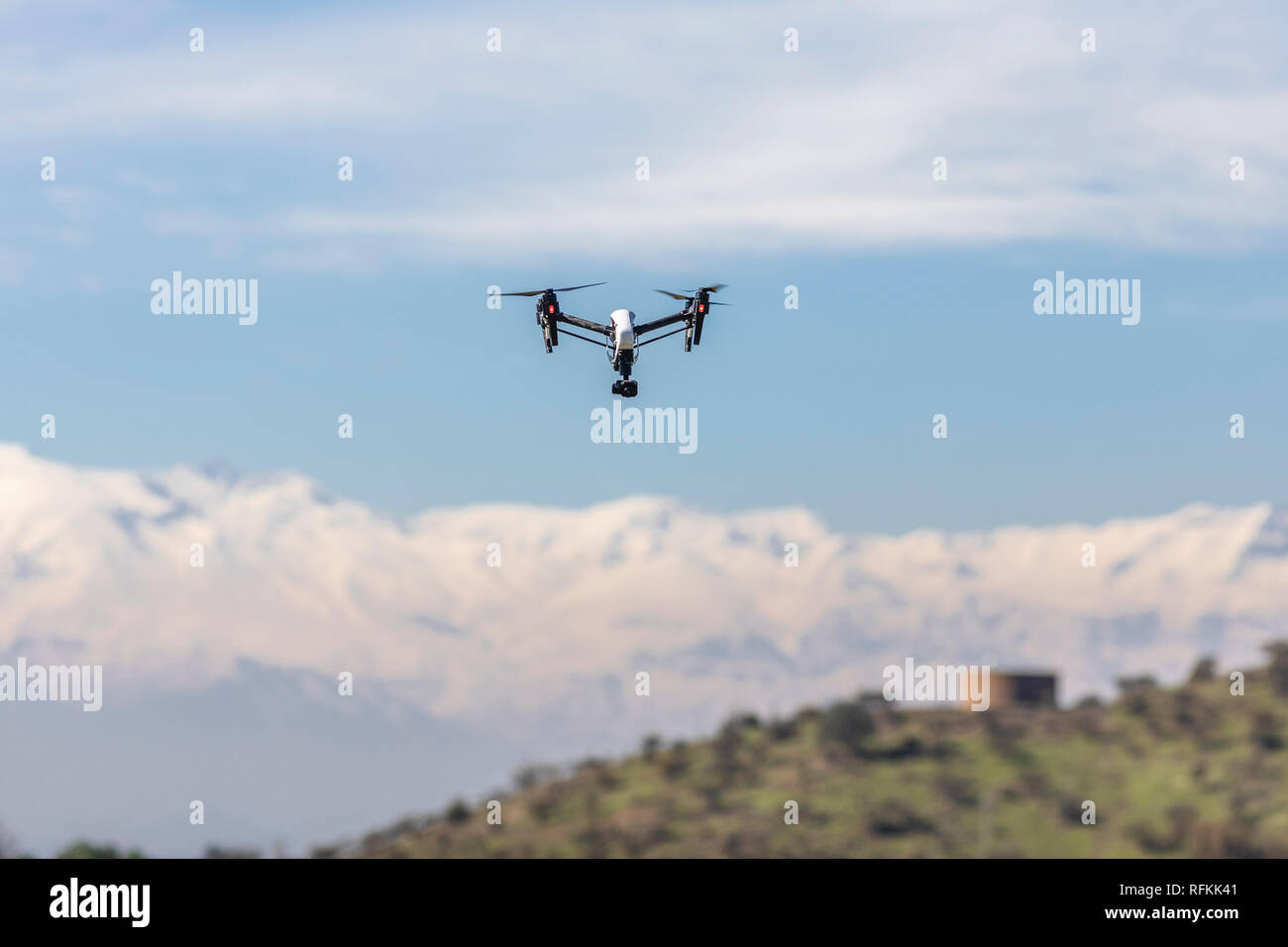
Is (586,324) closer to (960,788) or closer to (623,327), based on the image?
(623,327)

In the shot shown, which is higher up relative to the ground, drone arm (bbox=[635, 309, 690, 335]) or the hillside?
drone arm (bbox=[635, 309, 690, 335])

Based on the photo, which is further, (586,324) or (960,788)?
(960,788)

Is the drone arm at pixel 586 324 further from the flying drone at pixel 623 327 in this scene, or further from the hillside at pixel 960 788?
the hillside at pixel 960 788

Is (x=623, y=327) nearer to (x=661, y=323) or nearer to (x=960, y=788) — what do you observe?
A: (x=661, y=323)

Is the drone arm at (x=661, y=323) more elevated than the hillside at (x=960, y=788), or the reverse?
the drone arm at (x=661, y=323)

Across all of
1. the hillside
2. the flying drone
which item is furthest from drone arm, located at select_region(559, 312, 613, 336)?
the hillside

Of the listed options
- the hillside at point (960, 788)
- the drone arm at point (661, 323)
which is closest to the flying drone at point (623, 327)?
the drone arm at point (661, 323)

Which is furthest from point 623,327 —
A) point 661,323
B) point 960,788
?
point 960,788

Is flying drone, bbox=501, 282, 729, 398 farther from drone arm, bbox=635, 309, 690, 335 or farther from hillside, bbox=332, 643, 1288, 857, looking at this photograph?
hillside, bbox=332, 643, 1288, 857
